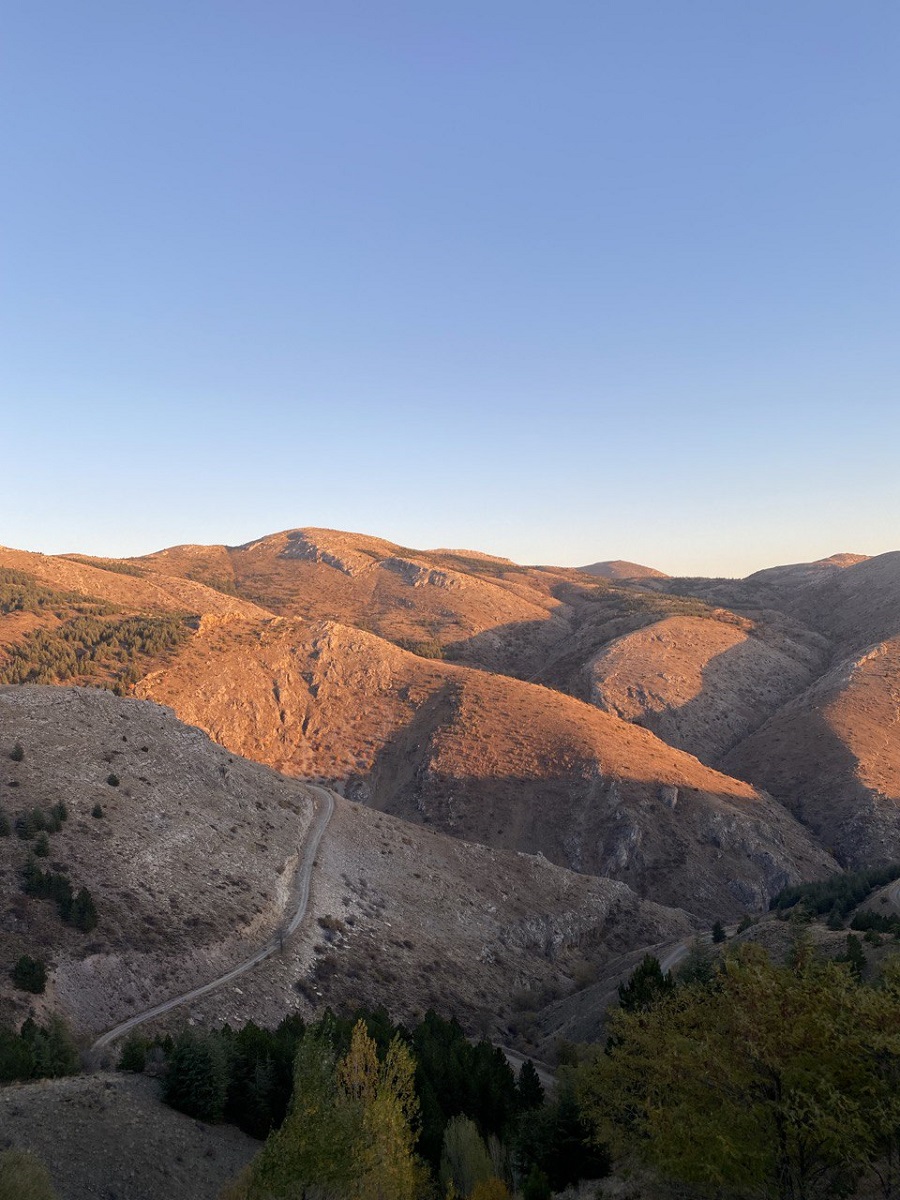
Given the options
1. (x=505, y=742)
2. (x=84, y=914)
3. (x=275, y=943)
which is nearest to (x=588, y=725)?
(x=505, y=742)

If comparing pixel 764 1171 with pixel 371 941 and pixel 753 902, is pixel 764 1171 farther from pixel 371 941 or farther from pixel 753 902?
pixel 753 902

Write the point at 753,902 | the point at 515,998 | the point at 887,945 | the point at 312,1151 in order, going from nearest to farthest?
1. the point at 312,1151
2. the point at 887,945
3. the point at 515,998
4. the point at 753,902

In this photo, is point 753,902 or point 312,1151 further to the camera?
point 753,902

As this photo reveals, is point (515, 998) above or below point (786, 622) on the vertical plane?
below

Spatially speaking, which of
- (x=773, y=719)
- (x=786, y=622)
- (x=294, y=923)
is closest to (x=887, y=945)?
(x=294, y=923)

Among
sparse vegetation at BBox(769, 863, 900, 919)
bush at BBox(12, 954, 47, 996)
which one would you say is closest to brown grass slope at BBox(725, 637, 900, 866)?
sparse vegetation at BBox(769, 863, 900, 919)

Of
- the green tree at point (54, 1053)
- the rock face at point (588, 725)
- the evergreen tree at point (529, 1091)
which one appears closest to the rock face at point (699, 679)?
the rock face at point (588, 725)

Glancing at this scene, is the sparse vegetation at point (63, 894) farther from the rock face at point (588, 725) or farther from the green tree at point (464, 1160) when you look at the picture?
the rock face at point (588, 725)
